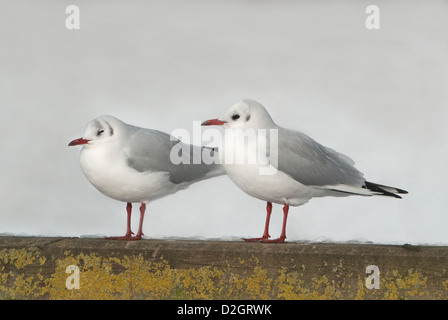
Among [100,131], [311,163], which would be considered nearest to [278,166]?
[311,163]

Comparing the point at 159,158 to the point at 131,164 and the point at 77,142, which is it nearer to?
the point at 131,164

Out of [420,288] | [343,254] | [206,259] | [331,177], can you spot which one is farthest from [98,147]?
[420,288]

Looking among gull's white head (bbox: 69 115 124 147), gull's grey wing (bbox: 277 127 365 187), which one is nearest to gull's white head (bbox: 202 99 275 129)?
gull's grey wing (bbox: 277 127 365 187)

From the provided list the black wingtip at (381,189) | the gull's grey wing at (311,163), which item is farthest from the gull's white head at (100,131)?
the black wingtip at (381,189)

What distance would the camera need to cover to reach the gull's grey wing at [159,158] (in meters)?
3.53

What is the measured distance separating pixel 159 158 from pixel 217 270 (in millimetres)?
1038

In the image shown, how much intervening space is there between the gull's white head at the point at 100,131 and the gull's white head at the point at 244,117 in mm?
549

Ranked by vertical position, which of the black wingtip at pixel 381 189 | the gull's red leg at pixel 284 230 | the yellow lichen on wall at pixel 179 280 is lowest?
the yellow lichen on wall at pixel 179 280

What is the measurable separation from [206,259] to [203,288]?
12 centimetres

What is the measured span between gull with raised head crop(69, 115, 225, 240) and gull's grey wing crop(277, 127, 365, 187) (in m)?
0.65

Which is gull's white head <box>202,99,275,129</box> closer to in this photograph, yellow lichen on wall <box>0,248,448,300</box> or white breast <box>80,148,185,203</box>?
white breast <box>80,148,185,203</box>

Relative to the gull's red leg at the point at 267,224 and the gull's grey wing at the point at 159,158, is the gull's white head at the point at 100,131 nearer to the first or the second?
the gull's grey wing at the point at 159,158

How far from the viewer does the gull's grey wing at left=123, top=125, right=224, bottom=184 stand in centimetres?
353

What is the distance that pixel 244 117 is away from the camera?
10.6 feet
